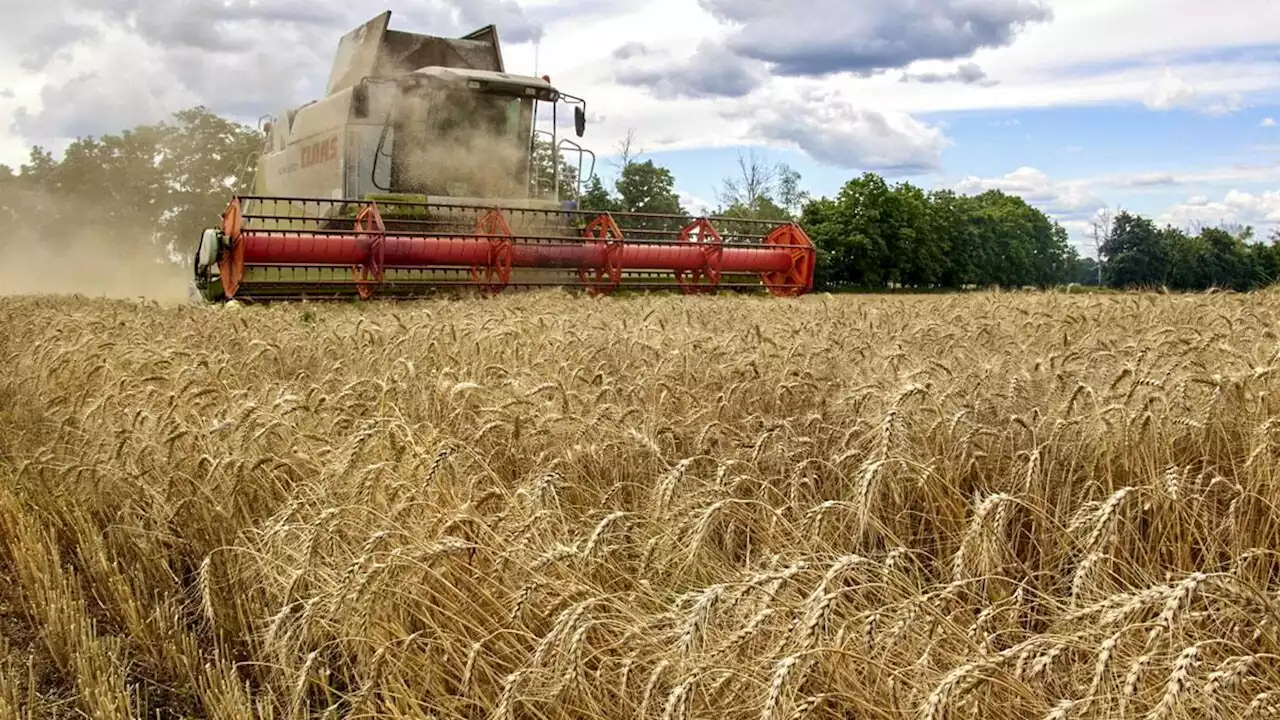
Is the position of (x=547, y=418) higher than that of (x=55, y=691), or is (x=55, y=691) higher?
(x=547, y=418)

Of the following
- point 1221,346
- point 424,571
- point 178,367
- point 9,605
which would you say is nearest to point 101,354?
point 178,367

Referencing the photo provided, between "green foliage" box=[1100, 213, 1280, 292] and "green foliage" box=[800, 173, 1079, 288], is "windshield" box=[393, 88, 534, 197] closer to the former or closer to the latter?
"green foliage" box=[800, 173, 1079, 288]

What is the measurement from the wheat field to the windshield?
7.55 m

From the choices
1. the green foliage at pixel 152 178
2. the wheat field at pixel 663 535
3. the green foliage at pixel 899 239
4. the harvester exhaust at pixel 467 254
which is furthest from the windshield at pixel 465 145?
the green foliage at pixel 152 178

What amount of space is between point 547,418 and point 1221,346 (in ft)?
8.61

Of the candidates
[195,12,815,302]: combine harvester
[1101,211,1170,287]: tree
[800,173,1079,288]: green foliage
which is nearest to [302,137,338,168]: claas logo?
[195,12,815,302]: combine harvester

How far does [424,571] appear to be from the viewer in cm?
236

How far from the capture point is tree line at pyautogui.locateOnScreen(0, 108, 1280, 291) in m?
32.2

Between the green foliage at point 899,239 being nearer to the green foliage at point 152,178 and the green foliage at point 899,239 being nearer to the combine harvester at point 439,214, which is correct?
the combine harvester at point 439,214

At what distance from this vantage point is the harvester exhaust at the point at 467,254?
10.3m

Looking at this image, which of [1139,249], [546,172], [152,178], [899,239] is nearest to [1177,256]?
[1139,249]

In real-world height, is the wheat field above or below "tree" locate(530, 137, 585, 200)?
below

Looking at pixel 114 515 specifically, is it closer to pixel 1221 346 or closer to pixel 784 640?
pixel 784 640

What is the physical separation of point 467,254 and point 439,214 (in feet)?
3.14
